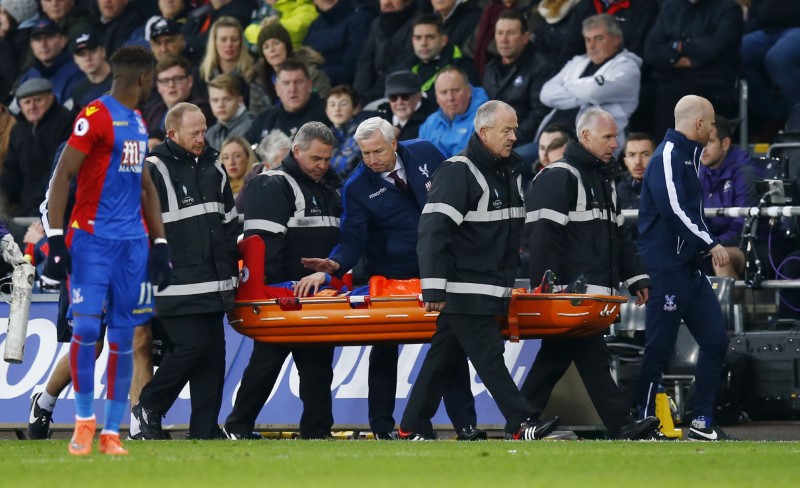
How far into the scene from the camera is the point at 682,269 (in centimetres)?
1132

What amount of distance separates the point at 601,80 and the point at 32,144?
6827mm

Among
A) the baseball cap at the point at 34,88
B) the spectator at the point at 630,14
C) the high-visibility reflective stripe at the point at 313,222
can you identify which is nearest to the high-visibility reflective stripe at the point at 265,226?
the high-visibility reflective stripe at the point at 313,222

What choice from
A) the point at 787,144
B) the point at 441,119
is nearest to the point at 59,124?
the point at 441,119

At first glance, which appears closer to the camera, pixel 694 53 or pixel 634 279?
pixel 634 279

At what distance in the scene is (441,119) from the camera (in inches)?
592

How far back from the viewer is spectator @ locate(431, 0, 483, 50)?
54.5 ft

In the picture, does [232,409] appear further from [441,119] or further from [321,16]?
[321,16]

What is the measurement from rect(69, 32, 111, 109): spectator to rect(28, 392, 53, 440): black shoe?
732cm

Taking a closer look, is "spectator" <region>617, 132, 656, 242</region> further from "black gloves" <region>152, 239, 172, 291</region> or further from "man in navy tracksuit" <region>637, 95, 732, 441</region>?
"black gloves" <region>152, 239, 172, 291</region>

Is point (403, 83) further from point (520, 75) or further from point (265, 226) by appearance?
point (265, 226)

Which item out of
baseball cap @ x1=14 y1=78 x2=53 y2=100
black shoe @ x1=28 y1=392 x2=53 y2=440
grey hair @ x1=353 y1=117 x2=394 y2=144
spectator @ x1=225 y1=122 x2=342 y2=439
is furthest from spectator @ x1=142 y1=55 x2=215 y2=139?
grey hair @ x1=353 y1=117 x2=394 y2=144

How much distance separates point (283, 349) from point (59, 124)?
7.40m

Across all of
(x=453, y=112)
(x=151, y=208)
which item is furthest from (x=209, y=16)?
(x=151, y=208)

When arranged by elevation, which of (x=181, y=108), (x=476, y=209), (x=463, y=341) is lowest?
(x=463, y=341)
